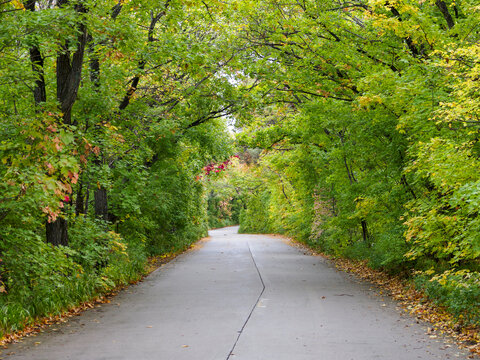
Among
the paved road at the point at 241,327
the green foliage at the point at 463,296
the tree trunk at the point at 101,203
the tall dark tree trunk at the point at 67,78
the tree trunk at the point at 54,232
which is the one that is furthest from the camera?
the tree trunk at the point at 101,203

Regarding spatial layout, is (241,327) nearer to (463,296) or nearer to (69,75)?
(463,296)

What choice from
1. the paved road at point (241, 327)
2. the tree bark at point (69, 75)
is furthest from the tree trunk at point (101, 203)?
the tree bark at point (69, 75)

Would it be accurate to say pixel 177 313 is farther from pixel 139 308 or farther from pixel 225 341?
pixel 225 341

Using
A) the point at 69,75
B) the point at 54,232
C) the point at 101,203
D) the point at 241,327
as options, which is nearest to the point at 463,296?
the point at 241,327

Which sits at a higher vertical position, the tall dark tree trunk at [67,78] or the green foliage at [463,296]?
the tall dark tree trunk at [67,78]

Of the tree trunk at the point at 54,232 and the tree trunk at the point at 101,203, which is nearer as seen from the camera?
the tree trunk at the point at 54,232

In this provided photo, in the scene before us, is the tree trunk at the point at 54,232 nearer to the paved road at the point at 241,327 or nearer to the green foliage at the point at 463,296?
the paved road at the point at 241,327

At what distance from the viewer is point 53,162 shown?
6.11 metres

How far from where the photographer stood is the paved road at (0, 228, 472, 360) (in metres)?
6.01

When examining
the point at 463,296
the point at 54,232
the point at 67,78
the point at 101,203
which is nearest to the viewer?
the point at 463,296

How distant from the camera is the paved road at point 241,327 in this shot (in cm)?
601

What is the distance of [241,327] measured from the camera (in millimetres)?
7332

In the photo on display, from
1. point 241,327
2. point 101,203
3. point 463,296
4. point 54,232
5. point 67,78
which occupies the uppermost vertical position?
point 67,78

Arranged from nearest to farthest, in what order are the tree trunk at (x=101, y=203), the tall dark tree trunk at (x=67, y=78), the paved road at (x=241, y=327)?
the paved road at (x=241, y=327)
the tall dark tree trunk at (x=67, y=78)
the tree trunk at (x=101, y=203)
